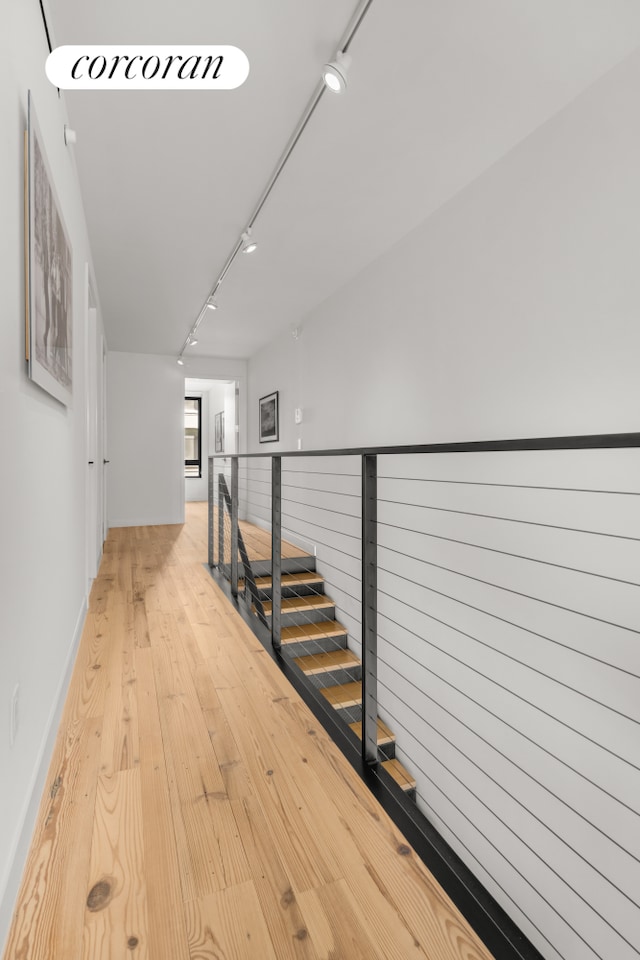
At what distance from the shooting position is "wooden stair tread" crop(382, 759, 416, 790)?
3381 millimetres

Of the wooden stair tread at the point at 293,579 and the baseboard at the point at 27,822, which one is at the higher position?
the baseboard at the point at 27,822

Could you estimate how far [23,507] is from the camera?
1.30 meters

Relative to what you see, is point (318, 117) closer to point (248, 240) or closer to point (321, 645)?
point (248, 240)

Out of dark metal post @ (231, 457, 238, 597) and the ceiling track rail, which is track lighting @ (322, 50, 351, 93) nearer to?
the ceiling track rail

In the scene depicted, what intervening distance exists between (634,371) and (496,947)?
1847 mm

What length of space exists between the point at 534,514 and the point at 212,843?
1.84m

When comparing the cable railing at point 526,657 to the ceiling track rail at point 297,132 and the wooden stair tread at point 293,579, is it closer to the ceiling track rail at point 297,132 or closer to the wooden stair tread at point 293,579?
the wooden stair tread at point 293,579

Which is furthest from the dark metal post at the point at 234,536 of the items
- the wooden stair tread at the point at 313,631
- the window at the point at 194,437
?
the window at the point at 194,437

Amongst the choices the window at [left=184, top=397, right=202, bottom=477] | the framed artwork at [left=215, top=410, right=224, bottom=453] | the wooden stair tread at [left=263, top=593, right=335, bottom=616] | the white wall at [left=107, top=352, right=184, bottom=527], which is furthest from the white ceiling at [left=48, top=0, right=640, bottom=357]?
the window at [left=184, top=397, right=202, bottom=477]

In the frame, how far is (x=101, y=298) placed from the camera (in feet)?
15.7

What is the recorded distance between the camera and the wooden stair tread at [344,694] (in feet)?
12.5

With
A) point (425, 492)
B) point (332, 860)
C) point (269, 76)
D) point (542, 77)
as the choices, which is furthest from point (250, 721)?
point (542, 77)

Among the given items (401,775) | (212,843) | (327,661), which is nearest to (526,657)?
(401,775)

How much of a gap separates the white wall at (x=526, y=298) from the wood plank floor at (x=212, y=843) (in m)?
1.69
